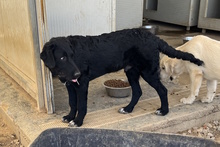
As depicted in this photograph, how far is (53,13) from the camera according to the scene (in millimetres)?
3996

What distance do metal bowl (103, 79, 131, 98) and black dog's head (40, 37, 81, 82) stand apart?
109 cm

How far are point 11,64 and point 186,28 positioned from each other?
6166 mm

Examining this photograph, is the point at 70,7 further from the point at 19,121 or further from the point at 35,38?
the point at 19,121

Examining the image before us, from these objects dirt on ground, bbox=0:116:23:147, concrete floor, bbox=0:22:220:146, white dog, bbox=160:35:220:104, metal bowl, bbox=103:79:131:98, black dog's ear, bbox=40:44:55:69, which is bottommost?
dirt on ground, bbox=0:116:23:147

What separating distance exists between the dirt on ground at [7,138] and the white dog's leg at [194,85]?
6.70ft

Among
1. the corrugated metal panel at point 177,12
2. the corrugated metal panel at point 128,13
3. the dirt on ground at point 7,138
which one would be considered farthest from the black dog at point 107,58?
the corrugated metal panel at point 177,12

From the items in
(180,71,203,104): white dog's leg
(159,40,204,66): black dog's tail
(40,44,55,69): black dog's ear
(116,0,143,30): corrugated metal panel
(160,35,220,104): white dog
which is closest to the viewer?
(40,44,55,69): black dog's ear

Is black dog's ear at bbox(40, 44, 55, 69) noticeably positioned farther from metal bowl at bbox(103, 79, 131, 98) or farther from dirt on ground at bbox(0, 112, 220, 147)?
metal bowl at bbox(103, 79, 131, 98)

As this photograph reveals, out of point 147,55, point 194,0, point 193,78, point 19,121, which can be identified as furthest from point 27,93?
point 194,0

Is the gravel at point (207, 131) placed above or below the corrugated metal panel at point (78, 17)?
below

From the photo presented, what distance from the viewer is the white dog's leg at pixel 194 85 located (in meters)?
3.24

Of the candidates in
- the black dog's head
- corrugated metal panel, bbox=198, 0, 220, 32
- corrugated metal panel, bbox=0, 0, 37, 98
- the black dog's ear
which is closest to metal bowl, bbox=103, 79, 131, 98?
corrugated metal panel, bbox=0, 0, 37, 98

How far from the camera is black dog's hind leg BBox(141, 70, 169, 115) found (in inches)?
120

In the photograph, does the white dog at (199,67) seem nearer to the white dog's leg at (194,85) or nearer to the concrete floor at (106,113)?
the white dog's leg at (194,85)
